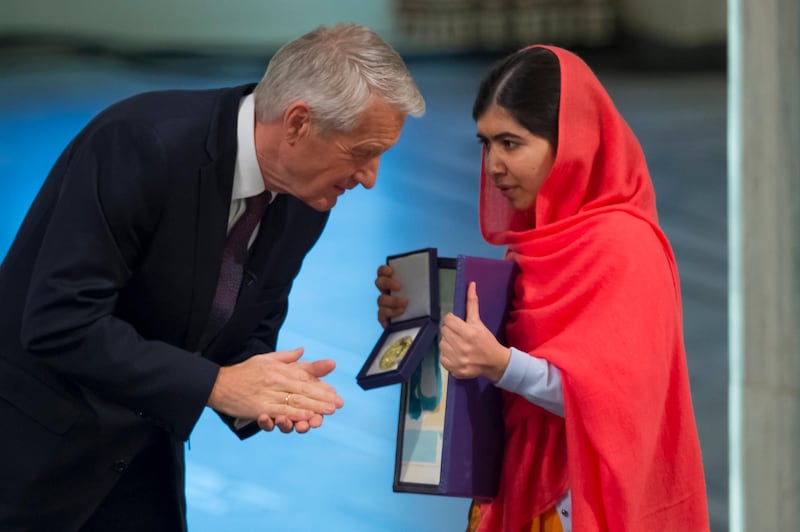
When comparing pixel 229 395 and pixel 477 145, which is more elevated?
pixel 229 395

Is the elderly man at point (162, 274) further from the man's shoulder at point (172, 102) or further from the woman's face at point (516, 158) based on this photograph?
the woman's face at point (516, 158)

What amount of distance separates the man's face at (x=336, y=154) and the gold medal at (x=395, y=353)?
30cm

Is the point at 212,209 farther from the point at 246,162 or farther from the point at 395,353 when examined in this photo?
the point at 395,353

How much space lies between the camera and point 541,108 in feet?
7.30

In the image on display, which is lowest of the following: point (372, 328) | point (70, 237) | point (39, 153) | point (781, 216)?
point (372, 328)

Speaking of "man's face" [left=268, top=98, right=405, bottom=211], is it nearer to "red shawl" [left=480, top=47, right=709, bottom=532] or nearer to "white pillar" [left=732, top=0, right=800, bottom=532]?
"red shawl" [left=480, top=47, right=709, bottom=532]

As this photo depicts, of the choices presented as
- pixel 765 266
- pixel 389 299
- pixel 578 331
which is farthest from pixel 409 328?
pixel 765 266

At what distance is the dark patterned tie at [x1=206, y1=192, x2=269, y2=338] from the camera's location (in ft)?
6.93

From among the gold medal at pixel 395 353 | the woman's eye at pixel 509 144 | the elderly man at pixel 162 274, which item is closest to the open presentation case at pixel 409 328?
the gold medal at pixel 395 353

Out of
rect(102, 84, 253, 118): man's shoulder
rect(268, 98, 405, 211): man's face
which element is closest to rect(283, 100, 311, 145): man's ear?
rect(268, 98, 405, 211): man's face

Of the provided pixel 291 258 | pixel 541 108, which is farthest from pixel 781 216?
pixel 291 258

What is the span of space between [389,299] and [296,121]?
1.38 ft

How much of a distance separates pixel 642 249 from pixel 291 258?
0.67 metres

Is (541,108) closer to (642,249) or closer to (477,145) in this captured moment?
(642,249)
